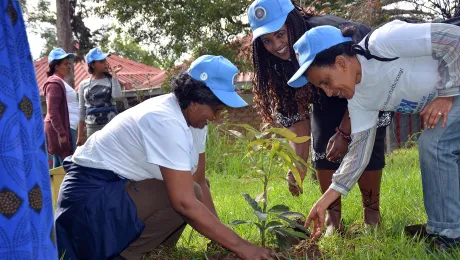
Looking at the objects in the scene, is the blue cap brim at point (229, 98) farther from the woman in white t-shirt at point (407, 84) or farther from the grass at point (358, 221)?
the grass at point (358, 221)

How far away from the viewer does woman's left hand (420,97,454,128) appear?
117 inches

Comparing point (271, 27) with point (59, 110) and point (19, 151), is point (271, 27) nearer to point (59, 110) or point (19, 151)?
point (19, 151)

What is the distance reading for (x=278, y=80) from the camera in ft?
12.4

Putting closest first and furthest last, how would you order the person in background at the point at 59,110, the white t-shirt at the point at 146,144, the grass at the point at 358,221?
the white t-shirt at the point at 146,144
the grass at the point at 358,221
the person in background at the point at 59,110

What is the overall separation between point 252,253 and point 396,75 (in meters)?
1.14

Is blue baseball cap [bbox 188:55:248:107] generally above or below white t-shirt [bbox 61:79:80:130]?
above

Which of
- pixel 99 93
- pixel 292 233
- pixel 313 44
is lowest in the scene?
pixel 292 233

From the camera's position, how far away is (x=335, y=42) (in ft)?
9.58

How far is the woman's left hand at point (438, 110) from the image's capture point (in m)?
2.96

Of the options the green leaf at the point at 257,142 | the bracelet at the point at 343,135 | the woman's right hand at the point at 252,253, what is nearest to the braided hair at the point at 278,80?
the bracelet at the point at 343,135

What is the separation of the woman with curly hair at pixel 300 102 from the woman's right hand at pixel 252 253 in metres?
0.58

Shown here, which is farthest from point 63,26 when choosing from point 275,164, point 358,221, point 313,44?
point 313,44

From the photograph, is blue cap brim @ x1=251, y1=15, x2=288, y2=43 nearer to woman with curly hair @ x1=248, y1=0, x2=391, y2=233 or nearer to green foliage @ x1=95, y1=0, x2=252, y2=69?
woman with curly hair @ x1=248, y1=0, x2=391, y2=233

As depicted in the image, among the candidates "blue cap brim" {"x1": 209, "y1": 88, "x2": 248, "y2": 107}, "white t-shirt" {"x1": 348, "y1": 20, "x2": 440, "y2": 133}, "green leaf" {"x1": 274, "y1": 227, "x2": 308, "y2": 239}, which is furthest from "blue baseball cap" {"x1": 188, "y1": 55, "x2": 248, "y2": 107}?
"green leaf" {"x1": 274, "y1": 227, "x2": 308, "y2": 239}
